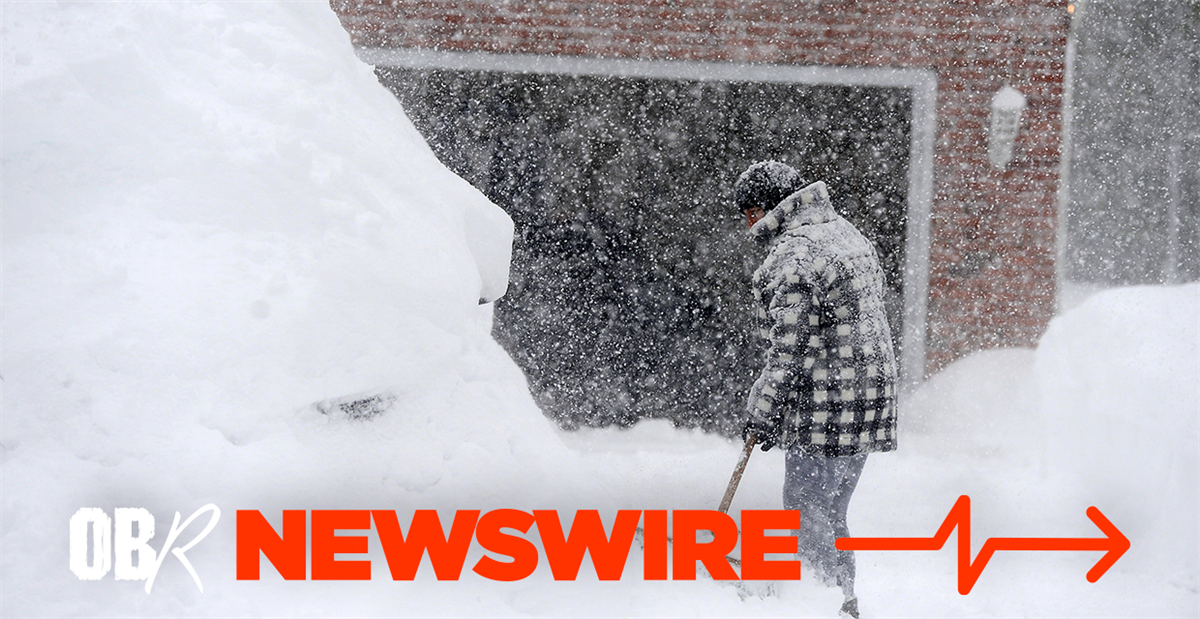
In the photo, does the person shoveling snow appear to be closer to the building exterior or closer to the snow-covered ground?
the snow-covered ground

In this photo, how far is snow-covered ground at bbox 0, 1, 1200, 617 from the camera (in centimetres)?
171

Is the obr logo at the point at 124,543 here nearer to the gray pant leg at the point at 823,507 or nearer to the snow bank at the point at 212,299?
the snow bank at the point at 212,299

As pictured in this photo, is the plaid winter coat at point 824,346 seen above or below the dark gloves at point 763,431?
above

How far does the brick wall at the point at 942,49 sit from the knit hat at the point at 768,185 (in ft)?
8.42

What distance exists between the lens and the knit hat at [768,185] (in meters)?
2.61

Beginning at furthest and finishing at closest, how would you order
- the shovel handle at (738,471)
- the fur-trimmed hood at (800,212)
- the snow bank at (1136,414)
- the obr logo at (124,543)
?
the snow bank at (1136,414) → the shovel handle at (738,471) → the fur-trimmed hood at (800,212) → the obr logo at (124,543)

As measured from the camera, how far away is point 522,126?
496 cm

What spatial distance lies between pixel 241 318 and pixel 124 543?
0.57 meters

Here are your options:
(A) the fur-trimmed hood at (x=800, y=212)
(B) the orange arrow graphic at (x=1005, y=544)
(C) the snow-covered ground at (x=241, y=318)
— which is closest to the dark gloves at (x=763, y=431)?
(C) the snow-covered ground at (x=241, y=318)

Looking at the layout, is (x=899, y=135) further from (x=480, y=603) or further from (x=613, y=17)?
(x=480, y=603)

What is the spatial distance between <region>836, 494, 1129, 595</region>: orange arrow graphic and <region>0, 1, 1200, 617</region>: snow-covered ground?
3.96ft

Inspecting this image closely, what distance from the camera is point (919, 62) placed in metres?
4.91

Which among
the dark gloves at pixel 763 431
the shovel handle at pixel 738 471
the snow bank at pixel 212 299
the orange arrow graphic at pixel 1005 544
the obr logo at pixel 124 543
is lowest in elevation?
the orange arrow graphic at pixel 1005 544

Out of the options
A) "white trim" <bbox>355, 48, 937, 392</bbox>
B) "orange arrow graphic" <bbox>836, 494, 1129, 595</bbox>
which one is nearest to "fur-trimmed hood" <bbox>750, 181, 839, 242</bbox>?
"orange arrow graphic" <bbox>836, 494, 1129, 595</bbox>
